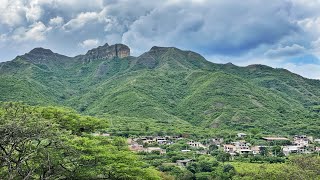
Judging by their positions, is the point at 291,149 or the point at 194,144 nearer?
the point at 291,149

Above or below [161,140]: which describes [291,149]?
below

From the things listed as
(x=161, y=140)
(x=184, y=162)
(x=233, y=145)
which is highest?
(x=161, y=140)

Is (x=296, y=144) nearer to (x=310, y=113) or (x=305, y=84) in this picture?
(x=310, y=113)

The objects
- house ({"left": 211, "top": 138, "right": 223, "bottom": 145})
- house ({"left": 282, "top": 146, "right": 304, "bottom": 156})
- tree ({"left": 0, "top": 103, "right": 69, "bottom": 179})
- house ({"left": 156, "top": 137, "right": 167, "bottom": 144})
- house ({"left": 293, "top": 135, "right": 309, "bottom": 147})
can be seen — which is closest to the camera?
tree ({"left": 0, "top": 103, "right": 69, "bottom": 179})

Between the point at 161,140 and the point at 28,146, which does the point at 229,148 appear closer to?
the point at 161,140

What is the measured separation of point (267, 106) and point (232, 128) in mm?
25667

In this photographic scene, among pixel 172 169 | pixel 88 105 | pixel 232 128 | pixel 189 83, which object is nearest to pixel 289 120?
pixel 232 128

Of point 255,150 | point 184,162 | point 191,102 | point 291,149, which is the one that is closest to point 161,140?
point 255,150

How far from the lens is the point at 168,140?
93625 millimetres

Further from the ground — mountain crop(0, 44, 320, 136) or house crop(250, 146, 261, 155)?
mountain crop(0, 44, 320, 136)

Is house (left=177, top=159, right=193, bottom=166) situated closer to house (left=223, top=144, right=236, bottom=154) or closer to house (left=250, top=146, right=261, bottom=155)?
house (left=223, top=144, right=236, bottom=154)

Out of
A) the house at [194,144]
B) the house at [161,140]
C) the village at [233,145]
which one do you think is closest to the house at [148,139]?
the village at [233,145]

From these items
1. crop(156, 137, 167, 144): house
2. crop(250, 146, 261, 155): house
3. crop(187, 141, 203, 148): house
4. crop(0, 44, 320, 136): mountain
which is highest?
crop(0, 44, 320, 136): mountain

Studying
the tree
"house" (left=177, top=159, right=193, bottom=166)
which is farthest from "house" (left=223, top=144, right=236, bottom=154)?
the tree
